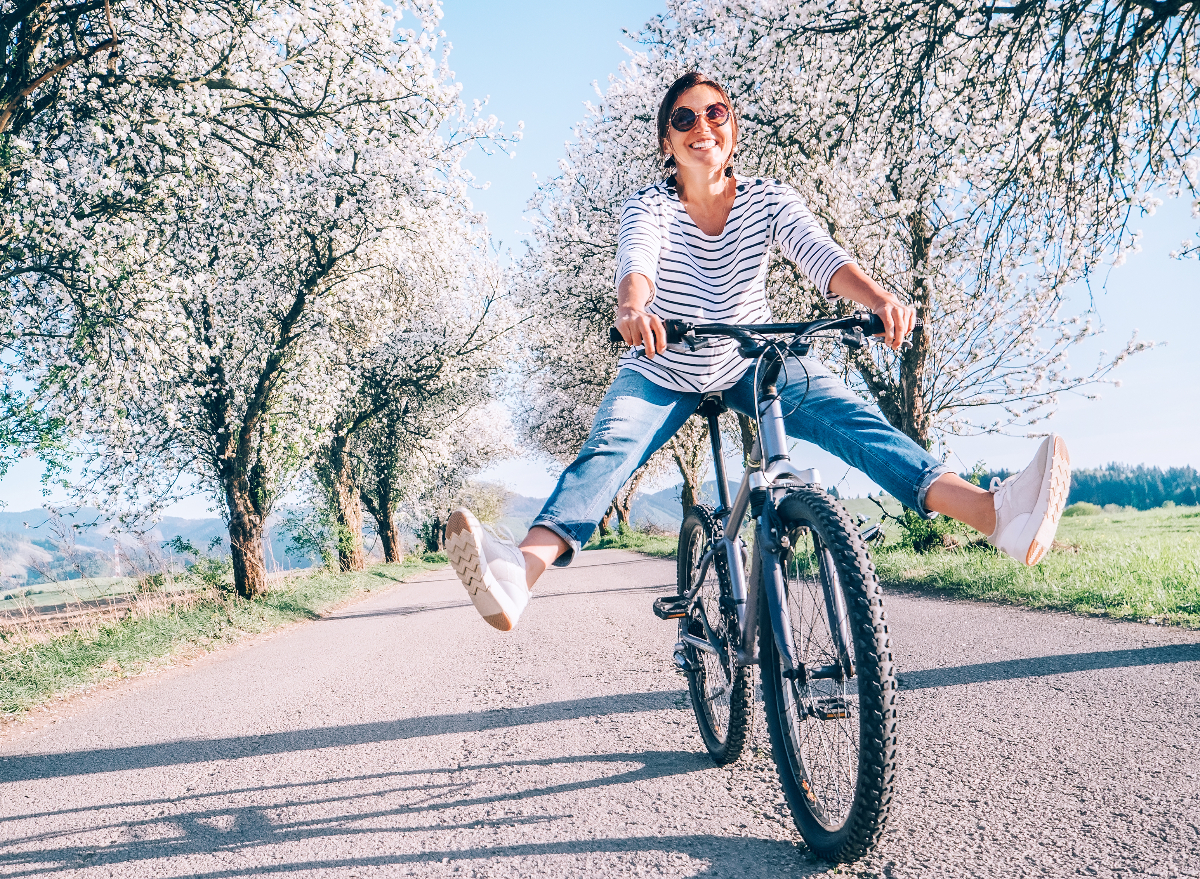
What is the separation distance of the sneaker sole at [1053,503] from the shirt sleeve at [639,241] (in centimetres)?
143

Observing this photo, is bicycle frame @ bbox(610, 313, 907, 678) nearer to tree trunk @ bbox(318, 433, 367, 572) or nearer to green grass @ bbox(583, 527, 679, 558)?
tree trunk @ bbox(318, 433, 367, 572)

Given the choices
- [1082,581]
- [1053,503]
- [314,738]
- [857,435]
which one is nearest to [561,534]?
[857,435]

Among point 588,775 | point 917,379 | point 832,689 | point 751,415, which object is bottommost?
point 588,775

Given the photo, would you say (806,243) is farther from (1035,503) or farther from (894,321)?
(1035,503)

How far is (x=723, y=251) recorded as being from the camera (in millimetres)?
2941

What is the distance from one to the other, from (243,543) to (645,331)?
12.9 metres

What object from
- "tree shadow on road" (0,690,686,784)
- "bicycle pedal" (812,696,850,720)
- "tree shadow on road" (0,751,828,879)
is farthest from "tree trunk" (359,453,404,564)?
"bicycle pedal" (812,696,850,720)

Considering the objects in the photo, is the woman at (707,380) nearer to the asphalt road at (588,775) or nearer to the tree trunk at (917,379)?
the asphalt road at (588,775)

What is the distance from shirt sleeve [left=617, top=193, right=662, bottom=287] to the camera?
2.64 m

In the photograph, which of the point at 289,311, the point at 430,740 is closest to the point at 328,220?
the point at 289,311

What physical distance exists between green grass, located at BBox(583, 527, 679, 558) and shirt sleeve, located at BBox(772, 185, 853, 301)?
19.5 m

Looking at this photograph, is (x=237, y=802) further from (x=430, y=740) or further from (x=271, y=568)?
(x=271, y=568)

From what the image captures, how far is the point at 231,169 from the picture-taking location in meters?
8.69

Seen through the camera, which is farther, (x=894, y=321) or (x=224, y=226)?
(x=224, y=226)
